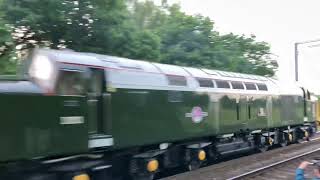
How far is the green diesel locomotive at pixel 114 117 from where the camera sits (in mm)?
8523

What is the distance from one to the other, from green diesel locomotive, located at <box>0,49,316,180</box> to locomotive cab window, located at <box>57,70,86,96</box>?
2 centimetres

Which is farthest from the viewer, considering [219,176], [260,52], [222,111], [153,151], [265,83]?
[260,52]

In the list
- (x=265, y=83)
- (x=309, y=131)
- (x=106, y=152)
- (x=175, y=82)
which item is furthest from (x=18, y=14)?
(x=309, y=131)

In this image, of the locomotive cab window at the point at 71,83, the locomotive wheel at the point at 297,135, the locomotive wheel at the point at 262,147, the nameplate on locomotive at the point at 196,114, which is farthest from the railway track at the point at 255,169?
the locomotive cab window at the point at 71,83

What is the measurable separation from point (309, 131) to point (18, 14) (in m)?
15.6

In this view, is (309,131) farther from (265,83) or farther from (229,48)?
(229,48)

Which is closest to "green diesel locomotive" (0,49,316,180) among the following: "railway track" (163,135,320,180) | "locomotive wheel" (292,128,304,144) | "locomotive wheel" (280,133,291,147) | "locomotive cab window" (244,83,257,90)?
"locomotive cab window" (244,83,257,90)

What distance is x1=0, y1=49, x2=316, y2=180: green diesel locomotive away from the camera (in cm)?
852

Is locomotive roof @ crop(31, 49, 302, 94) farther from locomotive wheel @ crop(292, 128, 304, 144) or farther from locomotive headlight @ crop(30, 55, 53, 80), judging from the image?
locomotive wheel @ crop(292, 128, 304, 144)

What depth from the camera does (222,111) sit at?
16031 mm

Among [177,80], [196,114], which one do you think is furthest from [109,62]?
[196,114]

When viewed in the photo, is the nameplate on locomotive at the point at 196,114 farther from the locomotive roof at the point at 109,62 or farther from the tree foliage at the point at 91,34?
the tree foliage at the point at 91,34

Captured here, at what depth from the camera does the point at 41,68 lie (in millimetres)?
9688

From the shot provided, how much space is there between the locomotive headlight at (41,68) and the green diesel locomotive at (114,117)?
0.07 ft
